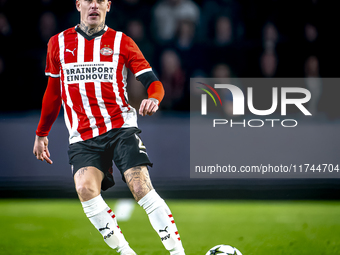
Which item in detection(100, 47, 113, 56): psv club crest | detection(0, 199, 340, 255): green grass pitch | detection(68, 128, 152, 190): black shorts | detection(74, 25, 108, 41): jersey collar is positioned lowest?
detection(0, 199, 340, 255): green grass pitch

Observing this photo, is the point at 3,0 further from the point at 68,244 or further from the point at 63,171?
the point at 68,244

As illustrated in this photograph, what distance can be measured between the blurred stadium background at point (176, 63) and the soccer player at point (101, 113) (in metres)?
1.51

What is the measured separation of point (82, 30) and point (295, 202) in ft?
9.33

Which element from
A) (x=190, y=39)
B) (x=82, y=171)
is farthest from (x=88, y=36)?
(x=190, y=39)

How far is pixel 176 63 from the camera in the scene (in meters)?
4.46

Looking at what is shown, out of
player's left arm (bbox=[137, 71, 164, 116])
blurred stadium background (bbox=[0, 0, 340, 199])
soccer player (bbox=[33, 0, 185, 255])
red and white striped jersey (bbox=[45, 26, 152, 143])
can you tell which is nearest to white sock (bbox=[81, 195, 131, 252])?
soccer player (bbox=[33, 0, 185, 255])

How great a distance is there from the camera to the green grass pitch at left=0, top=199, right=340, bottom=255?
292 centimetres

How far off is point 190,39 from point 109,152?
7.46 ft

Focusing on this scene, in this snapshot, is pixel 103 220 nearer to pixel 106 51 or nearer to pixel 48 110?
pixel 48 110

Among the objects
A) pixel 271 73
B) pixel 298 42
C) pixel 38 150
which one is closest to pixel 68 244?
pixel 38 150

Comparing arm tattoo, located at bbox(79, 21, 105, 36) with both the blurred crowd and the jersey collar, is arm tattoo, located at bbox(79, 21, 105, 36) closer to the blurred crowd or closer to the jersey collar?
the jersey collar

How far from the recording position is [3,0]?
14.1 ft

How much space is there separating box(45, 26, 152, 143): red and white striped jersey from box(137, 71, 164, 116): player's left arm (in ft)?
0.15

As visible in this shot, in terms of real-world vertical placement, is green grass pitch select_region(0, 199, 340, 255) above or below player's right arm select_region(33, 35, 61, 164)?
below
